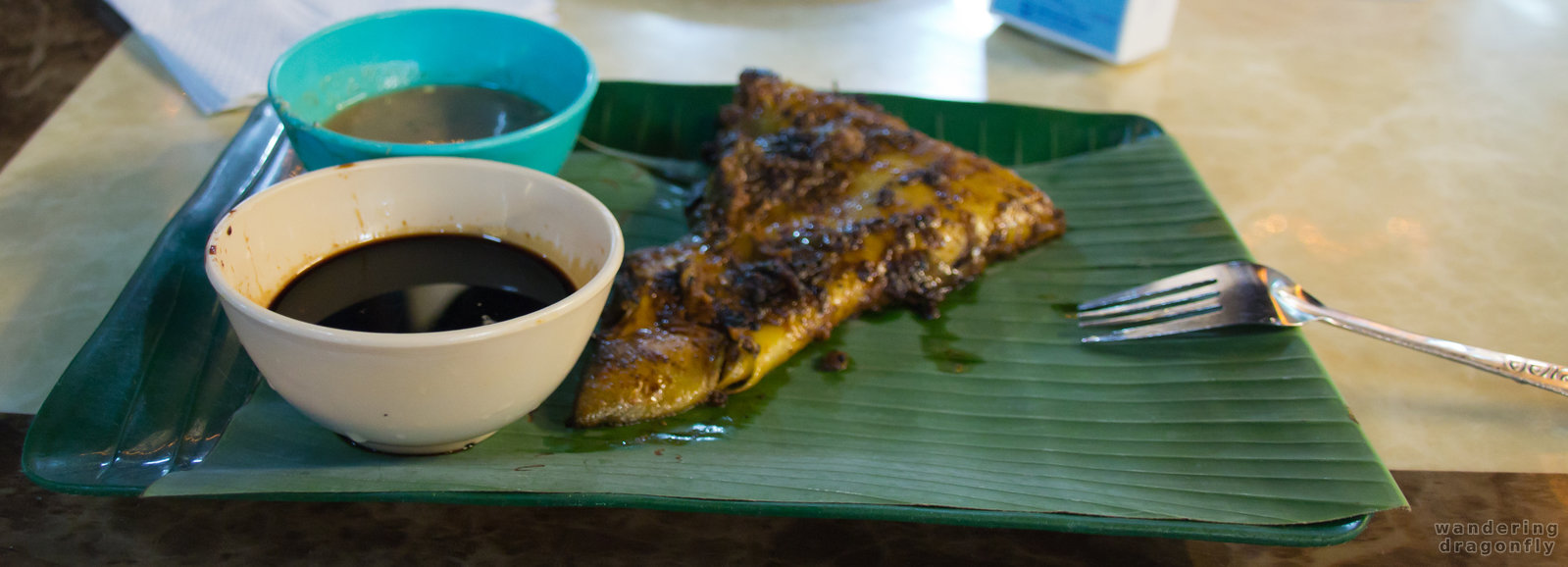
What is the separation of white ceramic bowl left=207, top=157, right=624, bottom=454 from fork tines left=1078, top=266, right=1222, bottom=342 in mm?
977

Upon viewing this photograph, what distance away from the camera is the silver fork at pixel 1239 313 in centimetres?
167

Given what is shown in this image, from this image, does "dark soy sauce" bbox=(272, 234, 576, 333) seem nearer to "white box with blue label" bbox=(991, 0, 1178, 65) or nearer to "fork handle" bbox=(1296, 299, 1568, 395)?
"fork handle" bbox=(1296, 299, 1568, 395)

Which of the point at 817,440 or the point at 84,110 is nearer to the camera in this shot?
the point at 817,440

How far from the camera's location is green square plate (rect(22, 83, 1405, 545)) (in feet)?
4.34

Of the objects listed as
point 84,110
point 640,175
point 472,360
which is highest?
point 472,360

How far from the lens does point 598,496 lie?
1.30 m

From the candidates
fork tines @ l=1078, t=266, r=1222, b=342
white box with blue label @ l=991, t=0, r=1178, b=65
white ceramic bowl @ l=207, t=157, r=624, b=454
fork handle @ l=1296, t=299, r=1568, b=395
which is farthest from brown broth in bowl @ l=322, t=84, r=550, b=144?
white box with blue label @ l=991, t=0, r=1178, b=65

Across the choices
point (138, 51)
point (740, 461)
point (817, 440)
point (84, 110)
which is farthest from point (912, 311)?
point (138, 51)

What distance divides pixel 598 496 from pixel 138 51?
2.66 m

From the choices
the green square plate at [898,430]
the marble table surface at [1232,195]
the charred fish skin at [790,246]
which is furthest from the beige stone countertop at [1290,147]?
the charred fish skin at [790,246]

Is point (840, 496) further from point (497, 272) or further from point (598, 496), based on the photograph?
point (497, 272)

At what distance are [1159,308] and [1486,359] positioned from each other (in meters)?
0.53

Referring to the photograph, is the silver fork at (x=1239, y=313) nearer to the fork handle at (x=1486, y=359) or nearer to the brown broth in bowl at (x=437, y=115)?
the fork handle at (x=1486, y=359)

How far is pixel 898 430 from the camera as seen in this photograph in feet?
5.36
